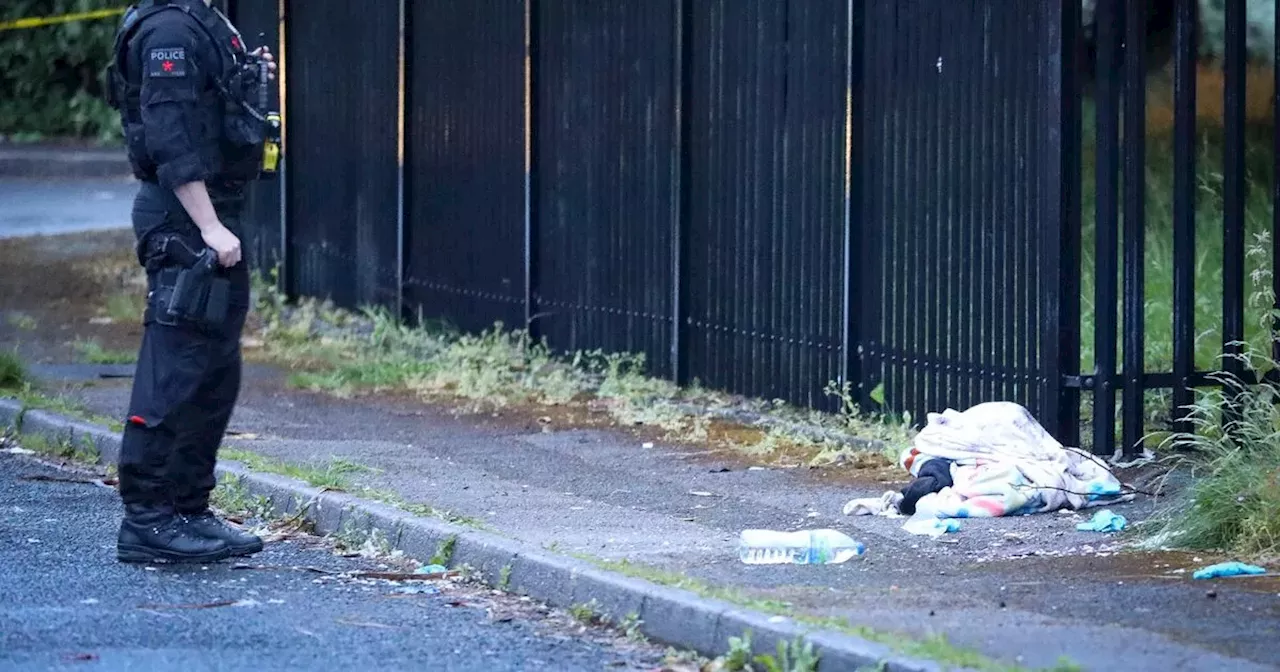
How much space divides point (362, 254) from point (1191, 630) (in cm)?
813

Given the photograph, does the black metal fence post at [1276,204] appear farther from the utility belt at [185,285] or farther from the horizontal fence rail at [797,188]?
the utility belt at [185,285]

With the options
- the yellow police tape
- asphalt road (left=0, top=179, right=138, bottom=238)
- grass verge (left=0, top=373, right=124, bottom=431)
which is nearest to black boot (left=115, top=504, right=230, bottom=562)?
grass verge (left=0, top=373, right=124, bottom=431)

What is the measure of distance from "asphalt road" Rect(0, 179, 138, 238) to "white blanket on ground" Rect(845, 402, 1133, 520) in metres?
9.52

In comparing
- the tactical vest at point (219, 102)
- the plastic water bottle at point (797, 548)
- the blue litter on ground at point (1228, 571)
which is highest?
the tactical vest at point (219, 102)

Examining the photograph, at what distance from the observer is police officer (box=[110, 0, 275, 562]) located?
6180 mm

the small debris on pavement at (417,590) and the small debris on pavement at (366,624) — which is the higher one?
the small debris on pavement at (417,590)

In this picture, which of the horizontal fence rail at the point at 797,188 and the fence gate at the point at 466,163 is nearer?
the horizontal fence rail at the point at 797,188

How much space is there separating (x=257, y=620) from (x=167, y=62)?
179 cm

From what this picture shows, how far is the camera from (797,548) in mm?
6230

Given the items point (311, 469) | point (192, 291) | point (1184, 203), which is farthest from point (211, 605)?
point (1184, 203)

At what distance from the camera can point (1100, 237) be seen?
7750 millimetres

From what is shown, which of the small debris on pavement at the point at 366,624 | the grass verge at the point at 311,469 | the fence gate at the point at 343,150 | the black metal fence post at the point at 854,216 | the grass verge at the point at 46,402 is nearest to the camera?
the small debris on pavement at the point at 366,624

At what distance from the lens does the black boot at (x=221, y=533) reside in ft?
21.3

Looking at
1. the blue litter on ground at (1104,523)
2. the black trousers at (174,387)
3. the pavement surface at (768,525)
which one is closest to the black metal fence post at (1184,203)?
the pavement surface at (768,525)
